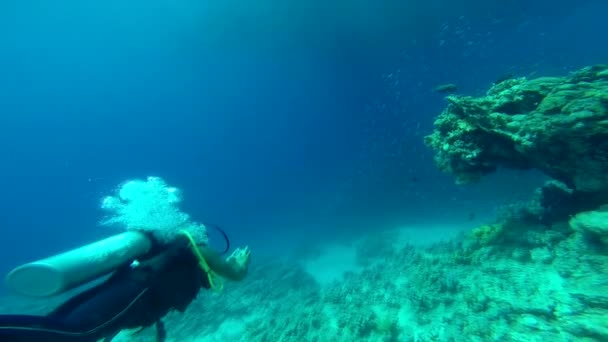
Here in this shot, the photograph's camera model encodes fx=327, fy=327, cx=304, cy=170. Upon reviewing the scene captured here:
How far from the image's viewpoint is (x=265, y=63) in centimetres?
4781

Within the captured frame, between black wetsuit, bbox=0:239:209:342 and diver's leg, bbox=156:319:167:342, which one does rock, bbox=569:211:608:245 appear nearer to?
black wetsuit, bbox=0:239:209:342

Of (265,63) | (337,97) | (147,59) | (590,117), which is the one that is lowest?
(590,117)

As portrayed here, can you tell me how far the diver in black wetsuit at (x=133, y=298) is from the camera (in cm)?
288

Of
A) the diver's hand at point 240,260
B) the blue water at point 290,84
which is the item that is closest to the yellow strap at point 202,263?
the diver's hand at point 240,260

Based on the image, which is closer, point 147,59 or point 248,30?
point 248,30

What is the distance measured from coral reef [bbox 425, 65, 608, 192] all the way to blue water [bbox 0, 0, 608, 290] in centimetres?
1585

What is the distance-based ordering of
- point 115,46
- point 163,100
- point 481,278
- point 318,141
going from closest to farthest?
point 481,278, point 115,46, point 318,141, point 163,100

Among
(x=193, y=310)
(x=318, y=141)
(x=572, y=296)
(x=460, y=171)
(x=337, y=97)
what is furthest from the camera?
(x=318, y=141)

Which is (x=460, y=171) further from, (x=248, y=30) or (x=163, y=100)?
(x=163, y=100)

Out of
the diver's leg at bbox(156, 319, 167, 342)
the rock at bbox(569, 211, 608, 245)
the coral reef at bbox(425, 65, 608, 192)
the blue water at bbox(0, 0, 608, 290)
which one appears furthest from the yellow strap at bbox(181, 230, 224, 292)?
the blue water at bbox(0, 0, 608, 290)

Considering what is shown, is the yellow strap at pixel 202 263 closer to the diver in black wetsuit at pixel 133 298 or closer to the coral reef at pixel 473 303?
the diver in black wetsuit at pixel 133 298

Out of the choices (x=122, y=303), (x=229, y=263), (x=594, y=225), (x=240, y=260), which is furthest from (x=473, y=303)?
(x=122, y=303)

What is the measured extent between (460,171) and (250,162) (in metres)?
114

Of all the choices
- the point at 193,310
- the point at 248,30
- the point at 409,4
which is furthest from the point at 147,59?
the point at 193,310
